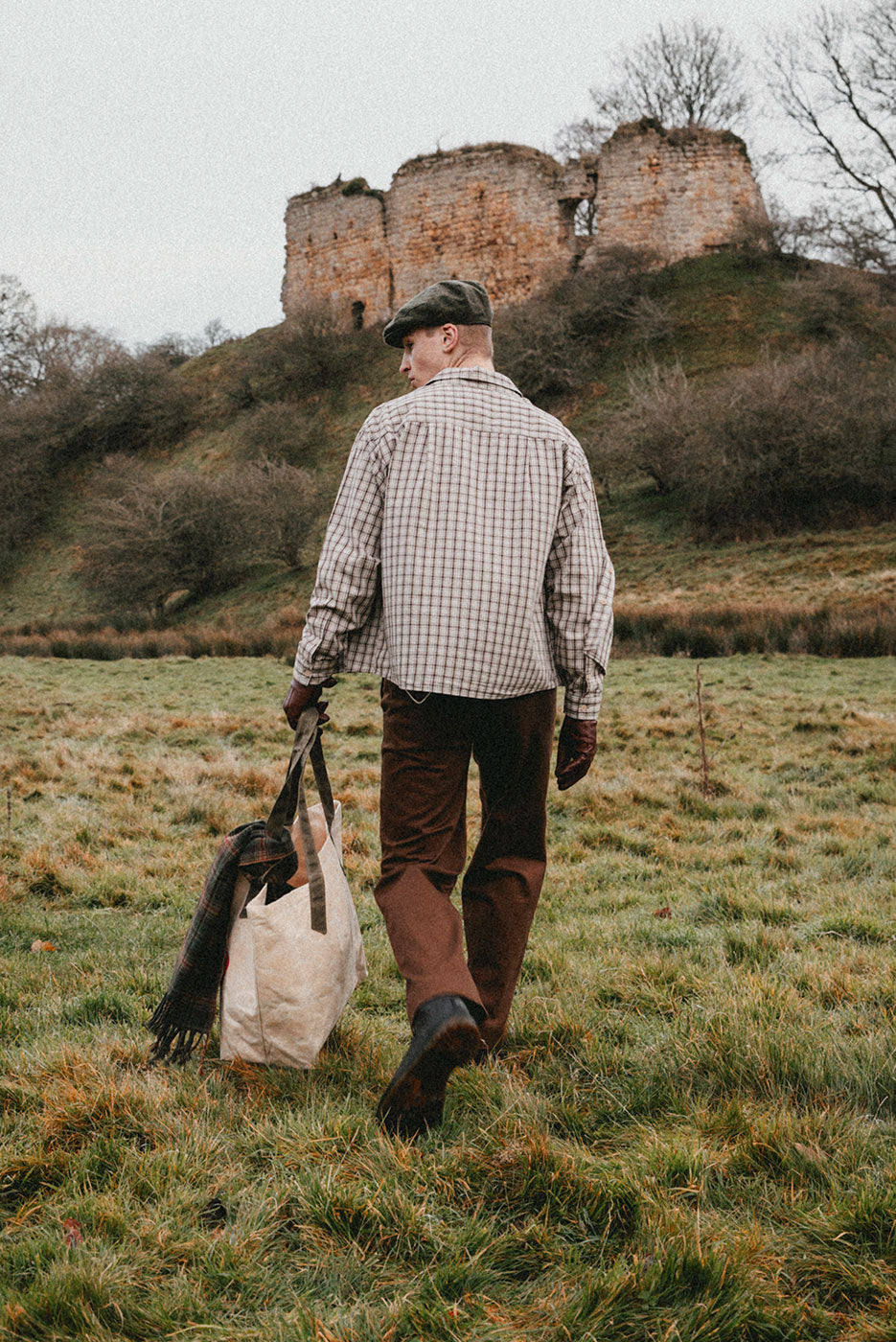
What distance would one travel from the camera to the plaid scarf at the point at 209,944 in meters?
2.51

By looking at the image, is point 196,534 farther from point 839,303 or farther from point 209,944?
point 209,944

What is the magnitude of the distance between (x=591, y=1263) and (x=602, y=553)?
1.70 metres

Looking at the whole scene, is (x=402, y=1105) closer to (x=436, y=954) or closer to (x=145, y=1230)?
(x=436, y=954)

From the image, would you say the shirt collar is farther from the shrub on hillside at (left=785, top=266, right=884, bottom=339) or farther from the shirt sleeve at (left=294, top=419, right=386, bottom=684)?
the shrub on hillside at (left=785, top=266, right=884, bottom=339)

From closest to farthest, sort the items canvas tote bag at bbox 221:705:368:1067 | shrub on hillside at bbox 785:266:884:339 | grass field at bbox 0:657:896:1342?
grass field at bbox 0:657:896:1342, canvas tote bag at bbox 221:705:368:1067, shrub on hillside at bbox 785:266:884:339

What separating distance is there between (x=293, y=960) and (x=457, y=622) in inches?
36.9

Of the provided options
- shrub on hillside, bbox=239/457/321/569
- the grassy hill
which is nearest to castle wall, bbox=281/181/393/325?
the grassy hill

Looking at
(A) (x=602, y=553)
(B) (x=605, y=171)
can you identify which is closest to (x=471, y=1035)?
(A) (x=602, y=553)

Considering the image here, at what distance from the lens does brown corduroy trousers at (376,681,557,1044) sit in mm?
2324

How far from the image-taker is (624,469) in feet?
83.7

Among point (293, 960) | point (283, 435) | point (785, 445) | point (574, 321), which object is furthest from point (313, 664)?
point (283, 435)

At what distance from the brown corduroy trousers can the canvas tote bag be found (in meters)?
0.16

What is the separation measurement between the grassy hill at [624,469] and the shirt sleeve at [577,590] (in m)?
12.5

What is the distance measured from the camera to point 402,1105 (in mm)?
2074
